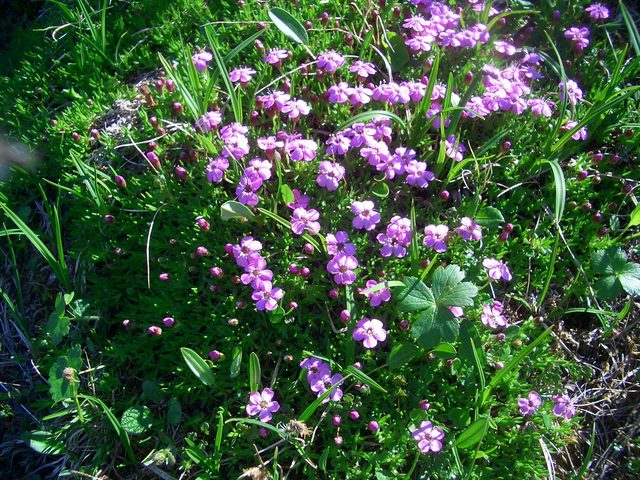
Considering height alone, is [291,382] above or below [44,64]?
below

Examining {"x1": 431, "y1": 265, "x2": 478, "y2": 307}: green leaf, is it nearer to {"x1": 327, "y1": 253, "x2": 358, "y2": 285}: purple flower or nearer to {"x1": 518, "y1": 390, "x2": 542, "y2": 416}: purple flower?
{"x1": 327, "y1": 253, "x2": 358, "y2": 285}: purple flower

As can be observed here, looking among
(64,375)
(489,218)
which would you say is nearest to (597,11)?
(489,218)

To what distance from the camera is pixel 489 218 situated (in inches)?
122

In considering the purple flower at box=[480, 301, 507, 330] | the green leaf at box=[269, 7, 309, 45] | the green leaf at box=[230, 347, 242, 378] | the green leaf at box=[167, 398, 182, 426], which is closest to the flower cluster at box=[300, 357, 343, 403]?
the green leaf at box=[230, 347, 242, 378]

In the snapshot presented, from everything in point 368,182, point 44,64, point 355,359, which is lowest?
point 355,359

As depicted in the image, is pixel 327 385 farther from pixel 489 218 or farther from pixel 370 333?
pixel 489 218

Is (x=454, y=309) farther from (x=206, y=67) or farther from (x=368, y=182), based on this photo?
(x=206, y=67)

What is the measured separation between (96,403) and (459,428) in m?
1.80

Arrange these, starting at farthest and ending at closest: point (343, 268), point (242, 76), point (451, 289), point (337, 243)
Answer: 1. point (242, 76)
2. point (337, 243)
3. point (343, 268)
4. point (451, 289)

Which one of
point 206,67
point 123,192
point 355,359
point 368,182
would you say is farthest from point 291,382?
point 206,67

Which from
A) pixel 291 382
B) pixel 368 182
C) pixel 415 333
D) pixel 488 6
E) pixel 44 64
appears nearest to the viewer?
pixel 415 333

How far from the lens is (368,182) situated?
3229 mm

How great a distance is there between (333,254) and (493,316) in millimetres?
853

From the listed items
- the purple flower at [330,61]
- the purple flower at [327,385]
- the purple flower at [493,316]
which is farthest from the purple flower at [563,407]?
the purple flower at [330,61]
